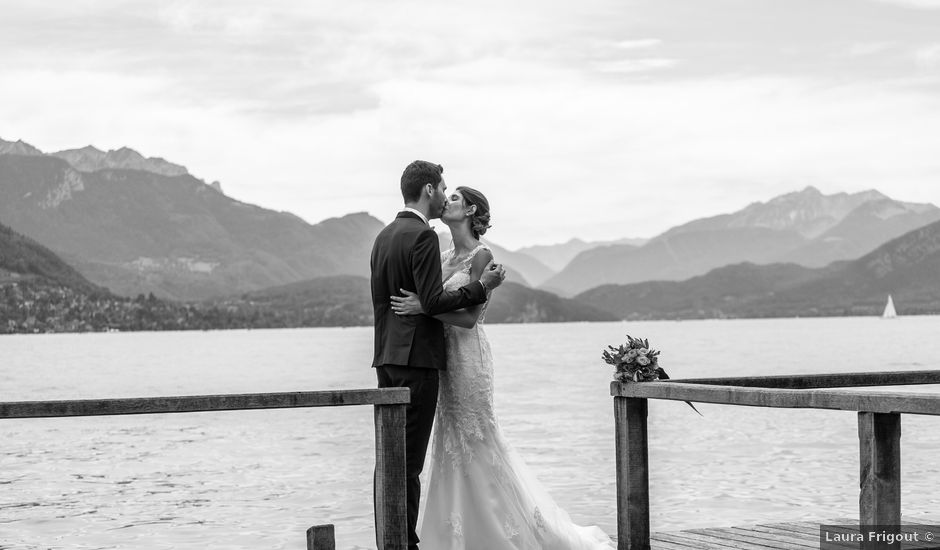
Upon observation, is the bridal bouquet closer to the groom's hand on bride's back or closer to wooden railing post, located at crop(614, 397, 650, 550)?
wooden railing post, located at crop(614, 397, 650, 550)

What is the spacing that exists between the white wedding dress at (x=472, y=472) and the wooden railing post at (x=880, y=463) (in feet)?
8.39

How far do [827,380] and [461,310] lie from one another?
2925mm

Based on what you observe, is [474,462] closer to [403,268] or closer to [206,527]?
[403,268]

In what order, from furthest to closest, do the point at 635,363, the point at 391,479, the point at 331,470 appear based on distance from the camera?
the point at 331,470 < the point at 635,363 < the point at 391,479

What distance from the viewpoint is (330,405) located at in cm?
658

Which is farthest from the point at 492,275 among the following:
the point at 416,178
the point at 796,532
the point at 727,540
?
the point at 796,532

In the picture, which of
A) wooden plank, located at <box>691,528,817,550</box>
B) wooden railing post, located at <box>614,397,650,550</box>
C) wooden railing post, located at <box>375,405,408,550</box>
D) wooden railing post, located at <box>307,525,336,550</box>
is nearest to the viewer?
wooden railing post, located at <box>375,405,408,550</box>

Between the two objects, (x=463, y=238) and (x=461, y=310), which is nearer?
(x=461, y=310)

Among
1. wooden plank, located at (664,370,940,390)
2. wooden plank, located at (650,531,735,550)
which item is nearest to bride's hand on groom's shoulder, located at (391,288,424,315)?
wooden plank, located at (664,370,940,390)

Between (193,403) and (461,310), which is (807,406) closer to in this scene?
(461,310)

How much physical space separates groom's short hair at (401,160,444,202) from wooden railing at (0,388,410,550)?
1304 mm

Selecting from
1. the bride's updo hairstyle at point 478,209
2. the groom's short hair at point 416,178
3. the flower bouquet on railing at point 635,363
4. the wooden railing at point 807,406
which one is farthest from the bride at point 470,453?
the flower bouquet on railing at point 635,363

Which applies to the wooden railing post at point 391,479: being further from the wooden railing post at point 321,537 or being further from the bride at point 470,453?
the bride at point 470,453

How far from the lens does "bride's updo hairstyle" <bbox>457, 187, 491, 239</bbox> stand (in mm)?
7828
